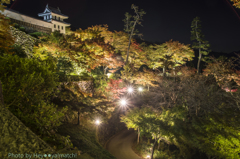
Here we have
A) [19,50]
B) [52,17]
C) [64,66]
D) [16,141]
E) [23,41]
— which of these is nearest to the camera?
[16,141]

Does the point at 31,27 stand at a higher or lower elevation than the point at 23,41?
higher

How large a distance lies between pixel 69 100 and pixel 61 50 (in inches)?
196

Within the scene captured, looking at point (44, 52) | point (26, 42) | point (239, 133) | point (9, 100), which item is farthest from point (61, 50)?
point (239, 133)

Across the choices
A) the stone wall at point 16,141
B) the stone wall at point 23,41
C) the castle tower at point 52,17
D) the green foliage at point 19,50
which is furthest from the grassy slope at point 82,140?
the castle tower at point 52,17

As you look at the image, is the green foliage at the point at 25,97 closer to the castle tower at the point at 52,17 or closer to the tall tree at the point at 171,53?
the tall tree at the point at 171,53

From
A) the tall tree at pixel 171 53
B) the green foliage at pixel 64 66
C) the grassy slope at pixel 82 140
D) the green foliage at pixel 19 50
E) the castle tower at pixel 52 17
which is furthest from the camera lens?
the castle tower at pixel 52 17

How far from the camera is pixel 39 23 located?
22.1 meters

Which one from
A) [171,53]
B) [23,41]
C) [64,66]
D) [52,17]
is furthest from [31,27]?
[171,53]

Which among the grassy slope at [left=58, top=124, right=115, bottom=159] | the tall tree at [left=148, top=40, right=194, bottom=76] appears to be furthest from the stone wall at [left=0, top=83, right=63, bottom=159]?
the tall tree at [left=148, top=40, right=194, bottom=76]

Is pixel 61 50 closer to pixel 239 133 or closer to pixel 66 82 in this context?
pixel 66 82

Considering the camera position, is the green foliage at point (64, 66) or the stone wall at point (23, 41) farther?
the green foliage at point (64, 66)

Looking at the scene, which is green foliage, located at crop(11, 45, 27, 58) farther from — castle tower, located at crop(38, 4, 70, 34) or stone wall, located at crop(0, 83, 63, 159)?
stone wall, located at crop(0, 83, 63, 159)

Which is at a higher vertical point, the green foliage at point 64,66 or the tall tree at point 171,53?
the tall tree at point 171,53

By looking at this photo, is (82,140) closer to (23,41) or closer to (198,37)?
(23,41)
